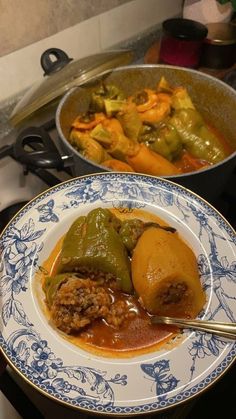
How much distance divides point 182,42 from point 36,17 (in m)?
0.35

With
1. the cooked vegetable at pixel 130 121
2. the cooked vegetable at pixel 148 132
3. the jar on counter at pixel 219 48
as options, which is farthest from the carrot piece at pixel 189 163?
the jar on counter at pixel 219 48

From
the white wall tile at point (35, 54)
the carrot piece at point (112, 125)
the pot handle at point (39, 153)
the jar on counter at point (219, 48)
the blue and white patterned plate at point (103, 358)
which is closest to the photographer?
the blue and white patterned plate at point (103, 358)

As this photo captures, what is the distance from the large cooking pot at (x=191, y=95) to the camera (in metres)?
0.79

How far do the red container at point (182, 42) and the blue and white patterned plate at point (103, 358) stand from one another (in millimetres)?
500

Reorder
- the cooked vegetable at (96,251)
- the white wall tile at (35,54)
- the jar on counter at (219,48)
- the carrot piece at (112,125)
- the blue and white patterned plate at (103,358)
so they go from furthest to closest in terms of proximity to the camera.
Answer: the jar on counter at (219,48) → the white wall tile at (35,54) → the carrot piece at (112,125) → the cooked vegetable at (96,251) → the blue and white patterned plate at (103,358)

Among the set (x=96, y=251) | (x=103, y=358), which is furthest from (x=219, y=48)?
(x=103, y=358)

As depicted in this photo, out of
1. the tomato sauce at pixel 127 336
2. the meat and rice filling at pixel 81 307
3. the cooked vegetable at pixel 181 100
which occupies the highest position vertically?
the cooked vegetable at pixel 181 100

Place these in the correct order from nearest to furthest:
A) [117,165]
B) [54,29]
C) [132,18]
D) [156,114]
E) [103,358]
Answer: [103,358], [117,165], [156,114], [54,29], [132,18]

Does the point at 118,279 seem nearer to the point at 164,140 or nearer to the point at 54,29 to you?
the point at 164,140

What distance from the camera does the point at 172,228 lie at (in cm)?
68

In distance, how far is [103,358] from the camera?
0.54m

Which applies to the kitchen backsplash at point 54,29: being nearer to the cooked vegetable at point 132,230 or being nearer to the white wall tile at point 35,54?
the white wall tile at point 35,54

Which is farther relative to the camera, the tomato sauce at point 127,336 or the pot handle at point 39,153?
the pot handle at point 39,153

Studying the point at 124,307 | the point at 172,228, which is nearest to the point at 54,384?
the point at 124,307
